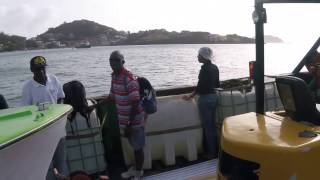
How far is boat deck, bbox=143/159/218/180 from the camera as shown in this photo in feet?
18.8

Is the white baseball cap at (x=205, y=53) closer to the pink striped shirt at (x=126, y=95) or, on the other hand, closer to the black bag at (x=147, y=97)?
the black bag at (x=147, y=97)

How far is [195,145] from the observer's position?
21.6ft

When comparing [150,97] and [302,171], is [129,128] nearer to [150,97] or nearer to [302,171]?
[150,97]

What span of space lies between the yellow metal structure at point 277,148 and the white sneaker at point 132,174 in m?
2.18

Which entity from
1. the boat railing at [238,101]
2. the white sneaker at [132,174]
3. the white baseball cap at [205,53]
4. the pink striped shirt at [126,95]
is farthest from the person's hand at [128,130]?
the boat railing at [238,101]

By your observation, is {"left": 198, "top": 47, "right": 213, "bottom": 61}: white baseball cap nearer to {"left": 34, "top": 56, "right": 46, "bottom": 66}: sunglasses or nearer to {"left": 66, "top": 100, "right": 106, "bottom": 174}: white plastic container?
{"left": 66, "top": 100, "right": 106, "bottom": 174}: white plastic container

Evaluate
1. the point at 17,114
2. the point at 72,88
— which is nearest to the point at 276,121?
the point at 17,114

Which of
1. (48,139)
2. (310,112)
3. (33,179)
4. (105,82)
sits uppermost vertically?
A: (310,112)

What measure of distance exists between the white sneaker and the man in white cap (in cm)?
119

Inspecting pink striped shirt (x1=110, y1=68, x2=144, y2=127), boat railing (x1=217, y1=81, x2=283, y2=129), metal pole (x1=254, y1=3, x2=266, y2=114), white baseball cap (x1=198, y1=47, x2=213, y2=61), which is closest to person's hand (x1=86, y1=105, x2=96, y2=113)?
pink striped shirt (x1=110, y1=68, x2=144, y2=127)

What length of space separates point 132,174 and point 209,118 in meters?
1.35

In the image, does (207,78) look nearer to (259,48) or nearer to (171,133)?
(171,133)

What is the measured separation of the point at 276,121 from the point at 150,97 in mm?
2121

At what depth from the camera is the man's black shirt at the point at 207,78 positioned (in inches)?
241
